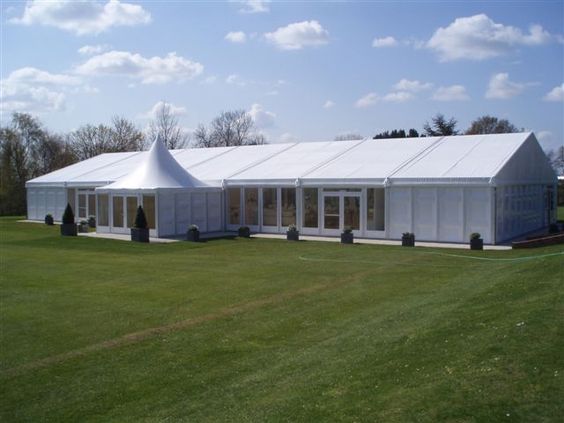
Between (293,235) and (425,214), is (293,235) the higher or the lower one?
the lower one

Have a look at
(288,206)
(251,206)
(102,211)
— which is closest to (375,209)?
(288,206)

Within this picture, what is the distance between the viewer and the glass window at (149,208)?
24906 millimetres

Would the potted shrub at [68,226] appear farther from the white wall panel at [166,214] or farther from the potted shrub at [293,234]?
the potted shrub at [293,234]

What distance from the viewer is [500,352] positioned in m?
6.15

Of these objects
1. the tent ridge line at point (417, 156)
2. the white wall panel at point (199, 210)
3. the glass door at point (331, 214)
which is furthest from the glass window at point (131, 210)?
the tent ridge line at point (417, 156)

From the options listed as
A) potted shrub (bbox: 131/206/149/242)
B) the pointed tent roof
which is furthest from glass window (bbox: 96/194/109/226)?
potted shrub (bbox: 131/206/149/242)

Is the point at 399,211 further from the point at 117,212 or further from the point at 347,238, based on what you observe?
the point at 117,212

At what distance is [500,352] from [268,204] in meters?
20.0

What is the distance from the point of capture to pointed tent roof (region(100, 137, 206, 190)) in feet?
82.9

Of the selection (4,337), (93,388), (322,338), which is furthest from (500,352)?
(4,337)

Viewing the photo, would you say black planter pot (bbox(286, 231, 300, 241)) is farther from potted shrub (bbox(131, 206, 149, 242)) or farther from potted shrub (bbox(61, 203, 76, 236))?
potted shrub (bbox(61, 203, 76, 236))

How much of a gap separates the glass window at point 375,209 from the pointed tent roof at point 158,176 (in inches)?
297

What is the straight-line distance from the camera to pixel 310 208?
81.1 ft

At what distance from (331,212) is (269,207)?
309 centimetres
